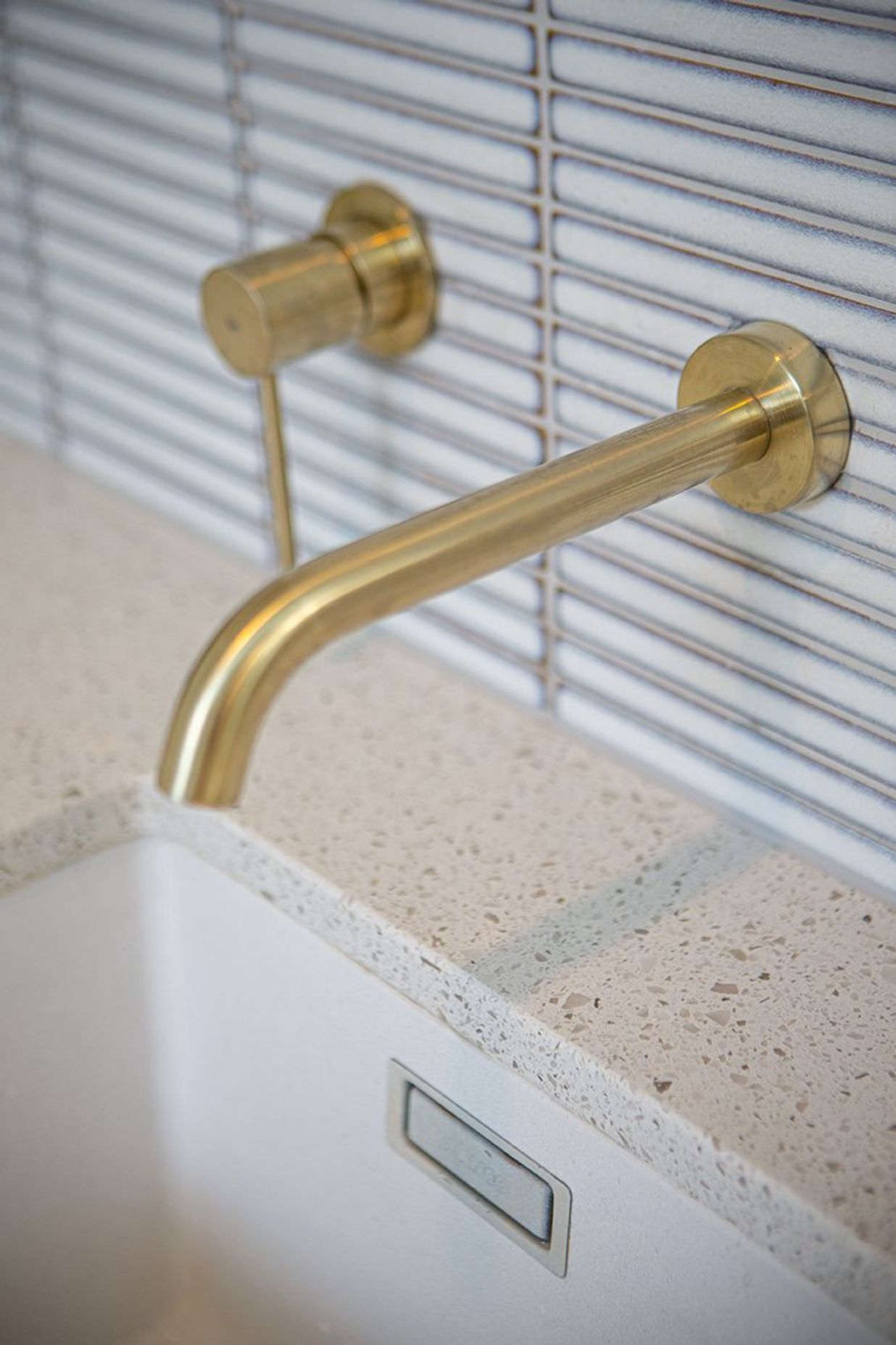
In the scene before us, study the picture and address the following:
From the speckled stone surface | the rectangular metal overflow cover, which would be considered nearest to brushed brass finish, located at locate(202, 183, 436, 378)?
the speckled stone surface

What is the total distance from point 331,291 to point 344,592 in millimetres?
228

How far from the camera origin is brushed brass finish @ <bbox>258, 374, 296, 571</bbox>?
58 cm

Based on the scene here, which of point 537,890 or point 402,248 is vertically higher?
point 402,248

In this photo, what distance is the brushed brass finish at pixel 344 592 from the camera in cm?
34

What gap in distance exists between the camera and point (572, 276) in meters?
0.50

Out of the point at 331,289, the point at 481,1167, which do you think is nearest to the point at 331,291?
the point at 331,289

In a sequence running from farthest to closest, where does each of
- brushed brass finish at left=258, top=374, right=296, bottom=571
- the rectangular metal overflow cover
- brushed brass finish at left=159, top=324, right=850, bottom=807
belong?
brushed brass finish at left=258, top=374, right=296, bottom=571, the rectangular metal overflow cover, brushed brass finish at left=159, top=324, right=850, bottom=807

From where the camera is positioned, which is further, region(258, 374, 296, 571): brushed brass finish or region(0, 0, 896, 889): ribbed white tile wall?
region(258, 374, 296, 571): brushed brass finish

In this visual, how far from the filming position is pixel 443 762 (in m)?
0.57

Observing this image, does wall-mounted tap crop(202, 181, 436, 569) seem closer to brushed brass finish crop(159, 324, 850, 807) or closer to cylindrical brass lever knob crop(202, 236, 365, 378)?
cylindrical brass lever knob crop(202, 236, 365, 378)

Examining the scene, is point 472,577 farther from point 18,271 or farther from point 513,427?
point 18,271

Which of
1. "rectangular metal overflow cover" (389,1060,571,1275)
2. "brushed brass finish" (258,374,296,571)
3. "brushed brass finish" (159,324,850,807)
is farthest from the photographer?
"brushed brass finish" (258,374,296,571)

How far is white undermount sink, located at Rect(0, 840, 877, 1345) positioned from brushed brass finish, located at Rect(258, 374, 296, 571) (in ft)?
0.42

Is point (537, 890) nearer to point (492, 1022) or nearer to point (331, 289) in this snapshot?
point (492, 1022)
